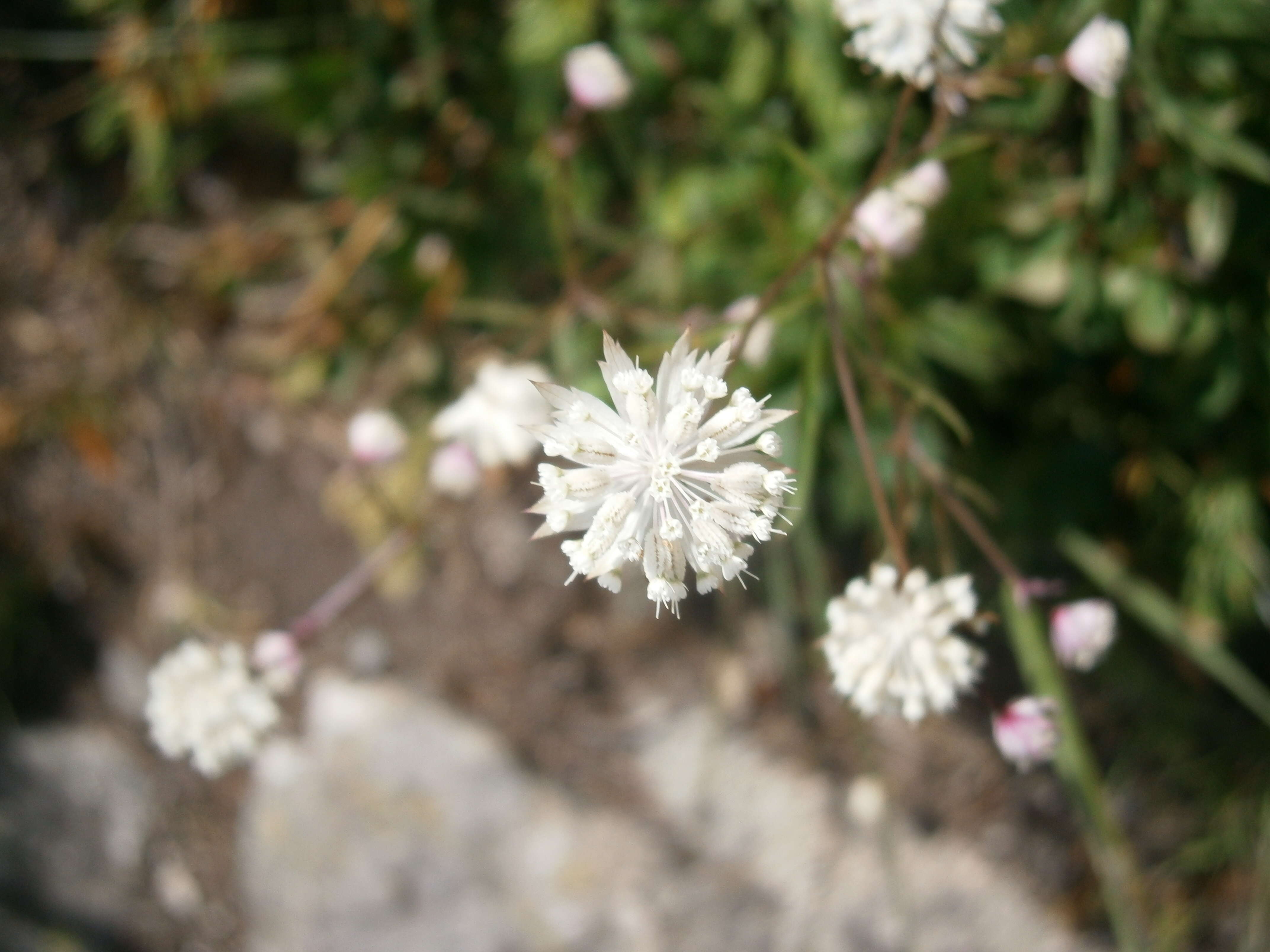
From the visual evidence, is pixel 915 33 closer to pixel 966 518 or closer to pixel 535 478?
pixel 966 518

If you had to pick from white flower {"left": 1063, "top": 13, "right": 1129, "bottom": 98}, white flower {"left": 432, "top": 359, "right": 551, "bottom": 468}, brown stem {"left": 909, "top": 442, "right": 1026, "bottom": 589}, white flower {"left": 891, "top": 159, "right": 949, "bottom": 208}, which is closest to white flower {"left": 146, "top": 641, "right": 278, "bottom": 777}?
white flower {"left": 432, "top": 359, "right": 551, "bottom": 468}

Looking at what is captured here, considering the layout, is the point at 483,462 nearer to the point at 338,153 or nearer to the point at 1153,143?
the point at 338,153

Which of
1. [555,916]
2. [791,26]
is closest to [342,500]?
[555,916]

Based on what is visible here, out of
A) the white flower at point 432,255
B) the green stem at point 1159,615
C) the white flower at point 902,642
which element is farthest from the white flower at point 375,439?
the green stem at point 1159,615

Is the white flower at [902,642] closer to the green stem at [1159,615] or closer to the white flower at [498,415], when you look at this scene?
the white flower at [498,415]

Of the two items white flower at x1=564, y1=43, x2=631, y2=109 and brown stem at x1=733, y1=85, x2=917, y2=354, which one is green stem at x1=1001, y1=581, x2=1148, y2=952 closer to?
brown stem at x1=733, y1=85, x2=917, y2=354

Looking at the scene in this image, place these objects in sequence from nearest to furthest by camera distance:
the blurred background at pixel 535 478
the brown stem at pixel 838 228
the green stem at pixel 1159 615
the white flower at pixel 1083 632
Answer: the brown stem at pixel 838 228, the white flower at pixel 1083 632, the blurred background at pixel 535 478, the green stem at pixel 1159 615
